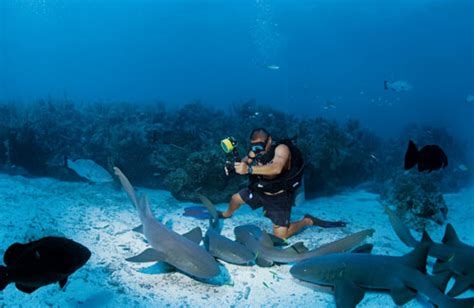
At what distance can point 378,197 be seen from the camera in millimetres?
9945

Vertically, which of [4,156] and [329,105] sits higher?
[329,105]

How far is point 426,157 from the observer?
14.0ft

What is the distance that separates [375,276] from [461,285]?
1.06 meters

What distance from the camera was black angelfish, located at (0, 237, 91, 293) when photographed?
241 centimetres

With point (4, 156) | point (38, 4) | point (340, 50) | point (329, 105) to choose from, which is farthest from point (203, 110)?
point (38, 4)

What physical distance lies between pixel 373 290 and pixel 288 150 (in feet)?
8.70

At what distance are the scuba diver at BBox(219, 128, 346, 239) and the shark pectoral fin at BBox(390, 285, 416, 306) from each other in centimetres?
253

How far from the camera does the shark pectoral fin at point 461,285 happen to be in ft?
12.1

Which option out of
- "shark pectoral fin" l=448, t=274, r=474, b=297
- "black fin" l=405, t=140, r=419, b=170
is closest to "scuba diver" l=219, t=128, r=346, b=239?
"black fin" l=405, t=140, r=419, b=170

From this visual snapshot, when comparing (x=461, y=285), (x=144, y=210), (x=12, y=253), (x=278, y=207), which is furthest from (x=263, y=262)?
(x=12, y=253)

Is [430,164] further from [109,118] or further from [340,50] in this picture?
[340,50]

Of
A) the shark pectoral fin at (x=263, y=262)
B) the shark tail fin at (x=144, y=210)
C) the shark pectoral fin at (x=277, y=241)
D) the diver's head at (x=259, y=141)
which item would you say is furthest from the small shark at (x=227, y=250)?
the diver's head at (x=259, y=141)

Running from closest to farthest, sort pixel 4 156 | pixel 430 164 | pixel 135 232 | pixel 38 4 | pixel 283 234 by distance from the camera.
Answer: pixel 430 164
pixel 135 232
pixel 283 234
pixel 4 156
pixel 38 4

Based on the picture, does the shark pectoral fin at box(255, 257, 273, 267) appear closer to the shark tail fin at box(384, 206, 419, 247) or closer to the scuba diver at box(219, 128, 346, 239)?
the scuba diver at box(219, 128, 346, 239)
